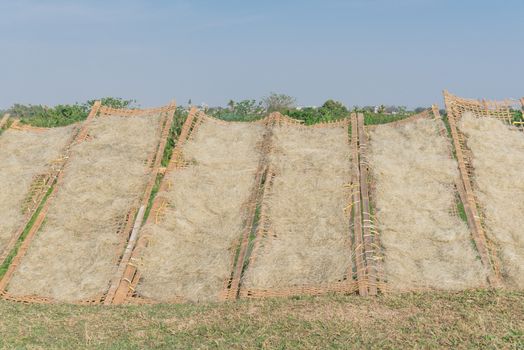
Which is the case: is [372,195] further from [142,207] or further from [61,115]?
[61,115]

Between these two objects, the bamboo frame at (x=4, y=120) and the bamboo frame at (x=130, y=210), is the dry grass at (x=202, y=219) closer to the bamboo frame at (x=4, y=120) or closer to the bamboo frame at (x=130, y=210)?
Answer: the bamboo frame at (x=130, y=210)

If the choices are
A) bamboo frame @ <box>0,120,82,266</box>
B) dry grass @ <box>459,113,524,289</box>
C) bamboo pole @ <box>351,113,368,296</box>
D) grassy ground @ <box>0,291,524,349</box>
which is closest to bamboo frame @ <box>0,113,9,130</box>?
bamboo frame @ <box>0,120,82,266</box>

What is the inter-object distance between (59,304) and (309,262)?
412 cm

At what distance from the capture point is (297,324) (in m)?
7.35

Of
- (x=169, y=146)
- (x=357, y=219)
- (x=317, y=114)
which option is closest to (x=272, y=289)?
(x=357, y=219)

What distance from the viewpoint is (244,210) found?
37.8ft

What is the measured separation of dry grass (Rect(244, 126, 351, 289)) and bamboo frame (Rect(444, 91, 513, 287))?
2.19m

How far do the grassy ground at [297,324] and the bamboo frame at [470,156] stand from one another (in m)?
1.20

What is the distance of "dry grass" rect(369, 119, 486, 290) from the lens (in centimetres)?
929

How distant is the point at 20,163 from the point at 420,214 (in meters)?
9.14

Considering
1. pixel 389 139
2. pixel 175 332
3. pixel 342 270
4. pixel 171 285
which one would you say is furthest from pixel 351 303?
pixel 389 139

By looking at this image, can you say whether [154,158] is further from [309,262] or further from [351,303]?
[351,303]

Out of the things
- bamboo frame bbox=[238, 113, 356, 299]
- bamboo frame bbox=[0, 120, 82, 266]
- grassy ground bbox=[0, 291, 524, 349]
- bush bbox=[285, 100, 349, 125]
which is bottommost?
grassy ground bbox=[0, 291, 524, 349]

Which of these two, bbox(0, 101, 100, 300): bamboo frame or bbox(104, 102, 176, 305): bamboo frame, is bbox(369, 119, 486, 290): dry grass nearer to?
bbox(104, 102, 176, 305): bamboo frame
